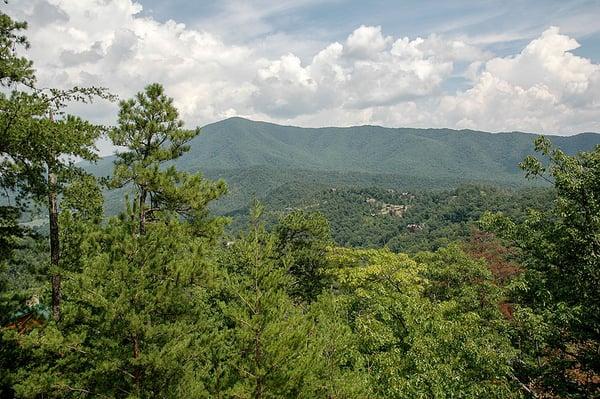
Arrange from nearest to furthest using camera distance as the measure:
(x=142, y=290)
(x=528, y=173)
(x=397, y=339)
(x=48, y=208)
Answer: (x=142, y=290)
(x=48, y=208)
(x=528, y=173)
(x=397, y=339)

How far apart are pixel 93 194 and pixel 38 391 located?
445 cm

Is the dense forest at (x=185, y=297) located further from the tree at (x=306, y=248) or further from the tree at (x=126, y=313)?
the tree at (x=306, y=248)

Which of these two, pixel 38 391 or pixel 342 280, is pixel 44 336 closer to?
pixel 38 391

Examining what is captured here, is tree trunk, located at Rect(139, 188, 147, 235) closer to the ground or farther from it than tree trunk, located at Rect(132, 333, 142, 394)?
farther from it

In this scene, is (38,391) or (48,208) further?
(48,208)

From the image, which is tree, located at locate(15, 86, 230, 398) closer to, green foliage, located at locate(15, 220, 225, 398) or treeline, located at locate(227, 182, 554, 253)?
green foliage, located at locate(15, 220, 225, 398)

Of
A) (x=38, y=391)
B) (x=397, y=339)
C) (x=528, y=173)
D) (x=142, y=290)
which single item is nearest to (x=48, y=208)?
(x=142, y=290)

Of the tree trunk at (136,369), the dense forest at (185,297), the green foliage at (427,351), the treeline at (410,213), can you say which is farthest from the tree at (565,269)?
the treeline at (410,213)

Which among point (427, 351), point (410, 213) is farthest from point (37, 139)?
point (410, 213)

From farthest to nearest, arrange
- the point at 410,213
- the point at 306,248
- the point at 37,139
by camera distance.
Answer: the point at 410,213 < the point at 306,248 < the point at 37,139

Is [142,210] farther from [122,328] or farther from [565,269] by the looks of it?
[565,269]

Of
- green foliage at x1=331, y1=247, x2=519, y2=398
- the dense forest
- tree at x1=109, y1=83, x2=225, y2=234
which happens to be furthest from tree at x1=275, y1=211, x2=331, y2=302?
tree at x1=109, y1=83, x2=225, y2=234

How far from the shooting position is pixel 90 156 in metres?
9.51

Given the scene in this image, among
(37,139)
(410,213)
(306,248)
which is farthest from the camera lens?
(410,213)
